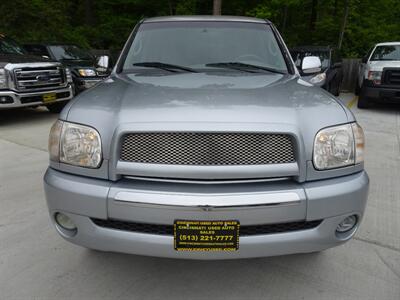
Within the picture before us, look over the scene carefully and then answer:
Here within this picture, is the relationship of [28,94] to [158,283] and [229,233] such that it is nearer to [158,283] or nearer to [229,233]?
[158,283]

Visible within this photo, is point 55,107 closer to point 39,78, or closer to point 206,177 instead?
point 39,78

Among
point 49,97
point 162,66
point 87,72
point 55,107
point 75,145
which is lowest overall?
point 55,107

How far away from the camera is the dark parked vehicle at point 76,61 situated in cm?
975

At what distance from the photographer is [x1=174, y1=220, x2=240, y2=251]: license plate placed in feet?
6.91

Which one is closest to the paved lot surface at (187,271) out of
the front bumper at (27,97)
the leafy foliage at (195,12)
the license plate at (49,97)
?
the front bumper at (27,97)

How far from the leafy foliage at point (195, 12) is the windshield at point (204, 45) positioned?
46.5 ft

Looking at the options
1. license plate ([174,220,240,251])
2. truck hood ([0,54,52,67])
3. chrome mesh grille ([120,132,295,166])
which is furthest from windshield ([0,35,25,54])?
license plate ([174,220,240,251])

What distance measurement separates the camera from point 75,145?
2318 millimetres

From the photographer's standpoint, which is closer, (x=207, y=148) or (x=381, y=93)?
(x=207, y=148)

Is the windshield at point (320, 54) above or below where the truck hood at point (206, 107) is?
below

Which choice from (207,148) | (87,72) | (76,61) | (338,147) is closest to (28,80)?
(87,72)

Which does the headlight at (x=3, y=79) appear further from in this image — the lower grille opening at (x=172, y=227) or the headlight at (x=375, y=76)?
the headlight at (x=375, y=76)

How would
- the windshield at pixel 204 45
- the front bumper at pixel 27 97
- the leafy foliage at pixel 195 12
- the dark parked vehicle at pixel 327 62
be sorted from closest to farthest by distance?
the windshield at pixel 204 45, the front bumper at pixel 27 97, the dark parked vehicle at pixel 327 62, the leafy foliage at pixel 195 12

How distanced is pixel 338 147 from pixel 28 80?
22.3 feet
